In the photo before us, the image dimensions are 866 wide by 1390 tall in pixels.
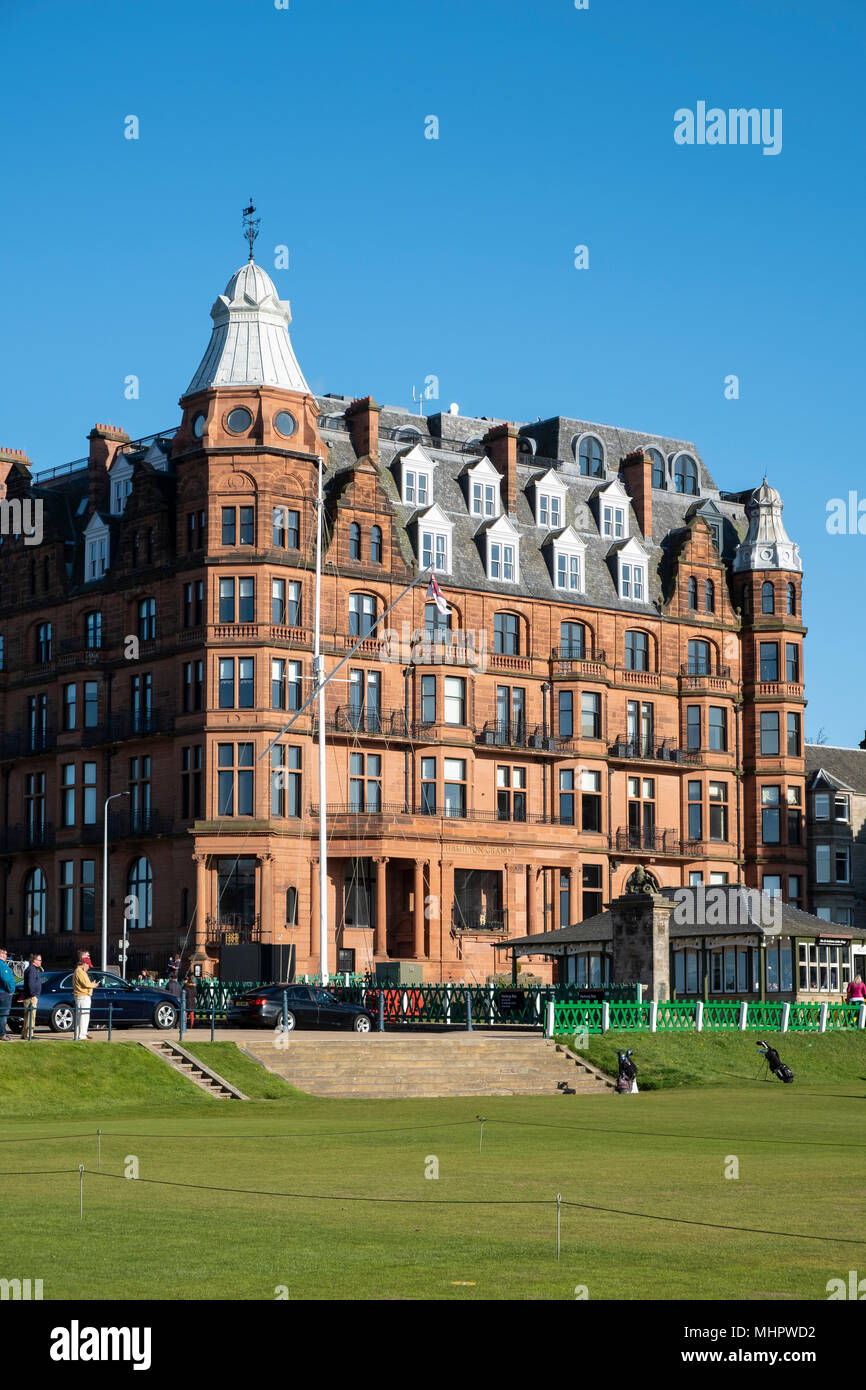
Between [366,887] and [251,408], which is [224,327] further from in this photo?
[366,887]

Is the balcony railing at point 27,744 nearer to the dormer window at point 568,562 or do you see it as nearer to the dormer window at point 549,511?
the dormer window at point 568,562

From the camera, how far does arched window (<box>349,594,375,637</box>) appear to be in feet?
251

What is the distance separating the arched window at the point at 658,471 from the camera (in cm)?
9501

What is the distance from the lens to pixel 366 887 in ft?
247

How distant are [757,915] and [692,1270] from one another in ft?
150

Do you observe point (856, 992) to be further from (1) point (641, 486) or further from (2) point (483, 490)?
(1) point (641, 486)

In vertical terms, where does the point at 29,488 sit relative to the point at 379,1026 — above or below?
above

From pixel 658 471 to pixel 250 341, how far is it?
1066 inches

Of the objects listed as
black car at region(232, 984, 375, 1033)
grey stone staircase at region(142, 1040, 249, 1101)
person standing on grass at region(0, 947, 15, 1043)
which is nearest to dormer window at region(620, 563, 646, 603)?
black car at region(232, 984, 375, 1033)

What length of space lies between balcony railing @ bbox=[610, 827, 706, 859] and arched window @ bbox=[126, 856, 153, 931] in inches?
802

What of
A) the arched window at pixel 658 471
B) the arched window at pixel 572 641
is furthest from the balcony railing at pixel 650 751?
the arched window at pixel 658 471

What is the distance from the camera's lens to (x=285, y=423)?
245 feet

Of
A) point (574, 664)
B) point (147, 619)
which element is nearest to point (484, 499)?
point (574, 664)
